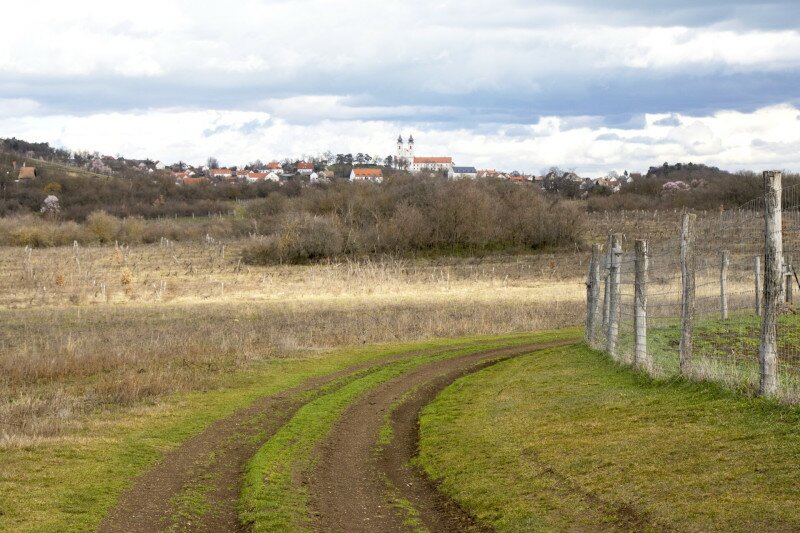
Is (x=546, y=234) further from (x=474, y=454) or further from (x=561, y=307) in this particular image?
(x=474, y=454)

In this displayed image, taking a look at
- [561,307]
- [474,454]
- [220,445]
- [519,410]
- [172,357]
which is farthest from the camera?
[561,307]

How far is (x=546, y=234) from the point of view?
7188cm

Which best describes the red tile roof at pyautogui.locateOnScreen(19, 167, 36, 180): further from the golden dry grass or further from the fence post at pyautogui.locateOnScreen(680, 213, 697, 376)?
the fence post at pyautogui.locateOnScreen(680, 213, 697, 376)

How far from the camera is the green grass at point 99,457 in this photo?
9.16m

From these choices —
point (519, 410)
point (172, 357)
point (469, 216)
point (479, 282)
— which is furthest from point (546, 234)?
point (519, 410)

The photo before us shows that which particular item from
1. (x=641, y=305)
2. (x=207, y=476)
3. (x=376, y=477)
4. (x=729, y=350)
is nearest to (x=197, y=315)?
(x=729, y=350)

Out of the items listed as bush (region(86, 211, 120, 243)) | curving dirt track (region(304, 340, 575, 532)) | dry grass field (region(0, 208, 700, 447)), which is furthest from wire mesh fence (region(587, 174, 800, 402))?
bush (region(86, 211, 120, 243))

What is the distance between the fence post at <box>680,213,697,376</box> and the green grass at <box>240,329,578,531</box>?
183 inches

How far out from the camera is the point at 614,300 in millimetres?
17781

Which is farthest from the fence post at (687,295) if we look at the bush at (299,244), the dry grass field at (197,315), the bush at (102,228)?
the bush at (102,228)

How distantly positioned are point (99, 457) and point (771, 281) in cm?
893

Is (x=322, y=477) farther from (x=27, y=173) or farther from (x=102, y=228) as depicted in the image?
(x=27, y=173)

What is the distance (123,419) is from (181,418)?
934 mm

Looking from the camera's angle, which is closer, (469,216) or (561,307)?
(561,307)
